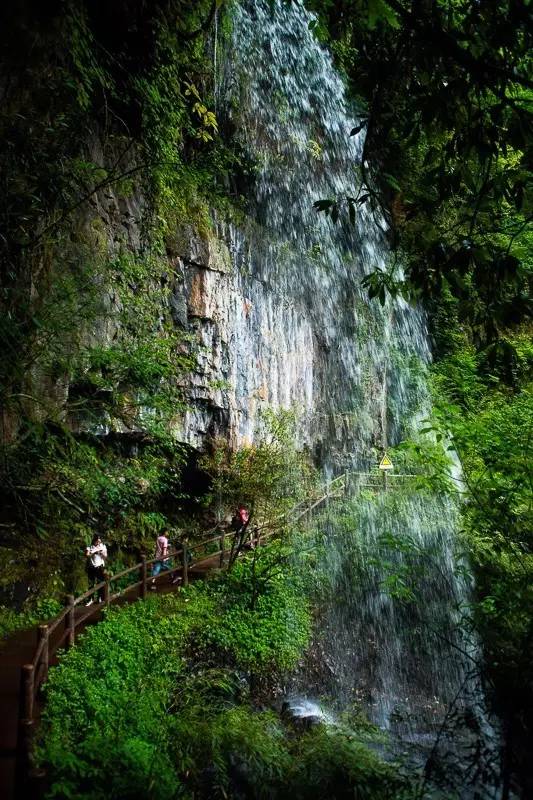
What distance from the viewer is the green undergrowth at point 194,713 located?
382cm

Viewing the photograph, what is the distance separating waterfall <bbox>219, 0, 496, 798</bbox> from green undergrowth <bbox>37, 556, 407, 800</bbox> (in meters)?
1.47

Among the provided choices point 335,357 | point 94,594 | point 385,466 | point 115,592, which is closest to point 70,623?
point 94,594

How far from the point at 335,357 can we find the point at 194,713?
525 inches

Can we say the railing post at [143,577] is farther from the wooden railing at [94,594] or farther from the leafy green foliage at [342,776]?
the leafy green foliage at [342,776]

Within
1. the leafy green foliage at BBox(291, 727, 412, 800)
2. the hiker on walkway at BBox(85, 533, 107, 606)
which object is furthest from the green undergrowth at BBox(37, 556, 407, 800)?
the hiker on walkway at BBox(85, 533, 107, 606)

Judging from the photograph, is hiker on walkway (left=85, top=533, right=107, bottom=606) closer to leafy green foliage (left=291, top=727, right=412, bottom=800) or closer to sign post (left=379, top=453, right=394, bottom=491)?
leafy green foliage (left=291, top=727, right=412, bottom=800)

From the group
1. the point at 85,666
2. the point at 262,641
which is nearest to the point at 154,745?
the point at 85,666

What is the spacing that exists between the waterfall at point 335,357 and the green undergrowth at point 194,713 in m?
1.47

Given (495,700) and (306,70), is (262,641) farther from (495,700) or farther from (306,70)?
(306,70)

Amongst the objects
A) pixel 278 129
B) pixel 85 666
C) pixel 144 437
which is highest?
pixel 278 129

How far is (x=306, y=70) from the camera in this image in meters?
16.2

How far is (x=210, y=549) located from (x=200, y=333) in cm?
601

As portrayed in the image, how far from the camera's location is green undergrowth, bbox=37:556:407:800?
3822mm

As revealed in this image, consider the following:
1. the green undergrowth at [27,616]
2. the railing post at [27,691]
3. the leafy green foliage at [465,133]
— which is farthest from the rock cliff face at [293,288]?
the leafy green foliage at [465,133]
